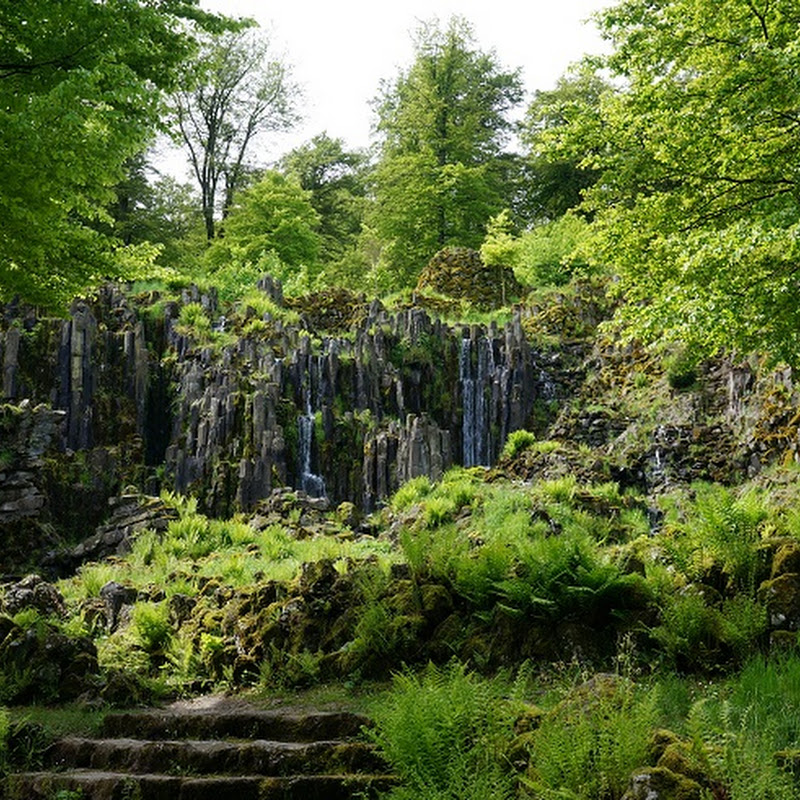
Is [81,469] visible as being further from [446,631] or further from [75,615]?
[446,631]

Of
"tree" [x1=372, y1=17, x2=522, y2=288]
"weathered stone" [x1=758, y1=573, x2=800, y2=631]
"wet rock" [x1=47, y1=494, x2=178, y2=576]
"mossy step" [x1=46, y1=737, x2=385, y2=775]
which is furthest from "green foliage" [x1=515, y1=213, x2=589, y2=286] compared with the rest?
"mossy step" [x1=46, y1=737, x2=385, y2=775]

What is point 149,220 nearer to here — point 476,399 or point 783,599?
point 476,399

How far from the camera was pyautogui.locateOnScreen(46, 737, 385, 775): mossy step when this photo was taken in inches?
203

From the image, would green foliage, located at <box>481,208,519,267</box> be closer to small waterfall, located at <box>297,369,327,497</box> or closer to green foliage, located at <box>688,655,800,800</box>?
small waterfall, located at <box>297,369,327,497</box>

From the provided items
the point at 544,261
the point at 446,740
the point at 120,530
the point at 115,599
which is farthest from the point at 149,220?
the point at 446,740

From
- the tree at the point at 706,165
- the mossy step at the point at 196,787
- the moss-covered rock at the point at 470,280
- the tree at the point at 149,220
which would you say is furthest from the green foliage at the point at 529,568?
the tree at the point at 149,220

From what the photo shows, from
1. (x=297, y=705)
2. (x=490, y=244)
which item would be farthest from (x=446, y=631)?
(x=490, y=244)

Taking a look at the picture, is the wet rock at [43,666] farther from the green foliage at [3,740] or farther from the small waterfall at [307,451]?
the small waterfall at [307,451]

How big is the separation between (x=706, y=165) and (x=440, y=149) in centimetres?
2932

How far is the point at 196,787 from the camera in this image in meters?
5.01

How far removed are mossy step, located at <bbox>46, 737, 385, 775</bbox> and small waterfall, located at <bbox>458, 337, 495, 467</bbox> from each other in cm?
1550

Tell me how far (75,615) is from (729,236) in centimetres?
935

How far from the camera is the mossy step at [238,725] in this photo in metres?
5.85

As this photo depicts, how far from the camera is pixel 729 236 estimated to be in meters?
8.01
